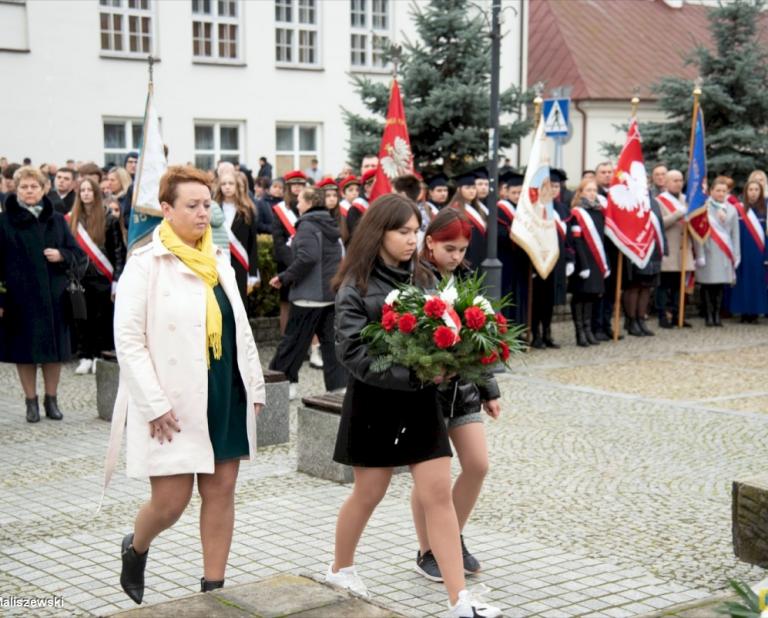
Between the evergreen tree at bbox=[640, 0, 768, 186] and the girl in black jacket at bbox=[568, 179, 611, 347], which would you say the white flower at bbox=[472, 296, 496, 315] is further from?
the evergreen tree at bbox=[640, 0, 768, 186]

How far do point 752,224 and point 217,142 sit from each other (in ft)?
53.9

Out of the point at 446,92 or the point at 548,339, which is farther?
the point at 446,92

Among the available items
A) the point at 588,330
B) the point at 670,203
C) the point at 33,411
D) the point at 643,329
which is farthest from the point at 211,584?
the point at 670,203

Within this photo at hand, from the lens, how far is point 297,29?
3189 cm

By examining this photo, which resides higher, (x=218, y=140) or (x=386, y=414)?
(x=218, y=140)

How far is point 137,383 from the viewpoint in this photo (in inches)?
193

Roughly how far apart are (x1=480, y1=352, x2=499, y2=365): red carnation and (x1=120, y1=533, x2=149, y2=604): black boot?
1655 mm

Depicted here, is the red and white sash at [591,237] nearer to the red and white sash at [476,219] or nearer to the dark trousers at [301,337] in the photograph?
the red and white sash at [476,219]

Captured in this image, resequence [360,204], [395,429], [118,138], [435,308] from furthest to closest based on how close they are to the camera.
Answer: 1. [118,138]
2. [360,204]
3. [395,429]
4. [435,308]

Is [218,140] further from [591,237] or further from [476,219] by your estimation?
[476,219]

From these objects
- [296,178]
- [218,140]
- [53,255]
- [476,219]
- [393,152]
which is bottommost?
[53,255]

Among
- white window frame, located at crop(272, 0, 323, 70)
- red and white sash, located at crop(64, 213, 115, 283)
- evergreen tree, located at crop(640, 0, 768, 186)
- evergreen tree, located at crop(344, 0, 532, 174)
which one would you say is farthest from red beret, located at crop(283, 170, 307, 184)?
white window frame, located at crop(272, 0, 323, 70)

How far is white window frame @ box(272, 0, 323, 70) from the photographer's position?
31.7 meters

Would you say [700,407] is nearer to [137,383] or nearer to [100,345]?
[100,345]
